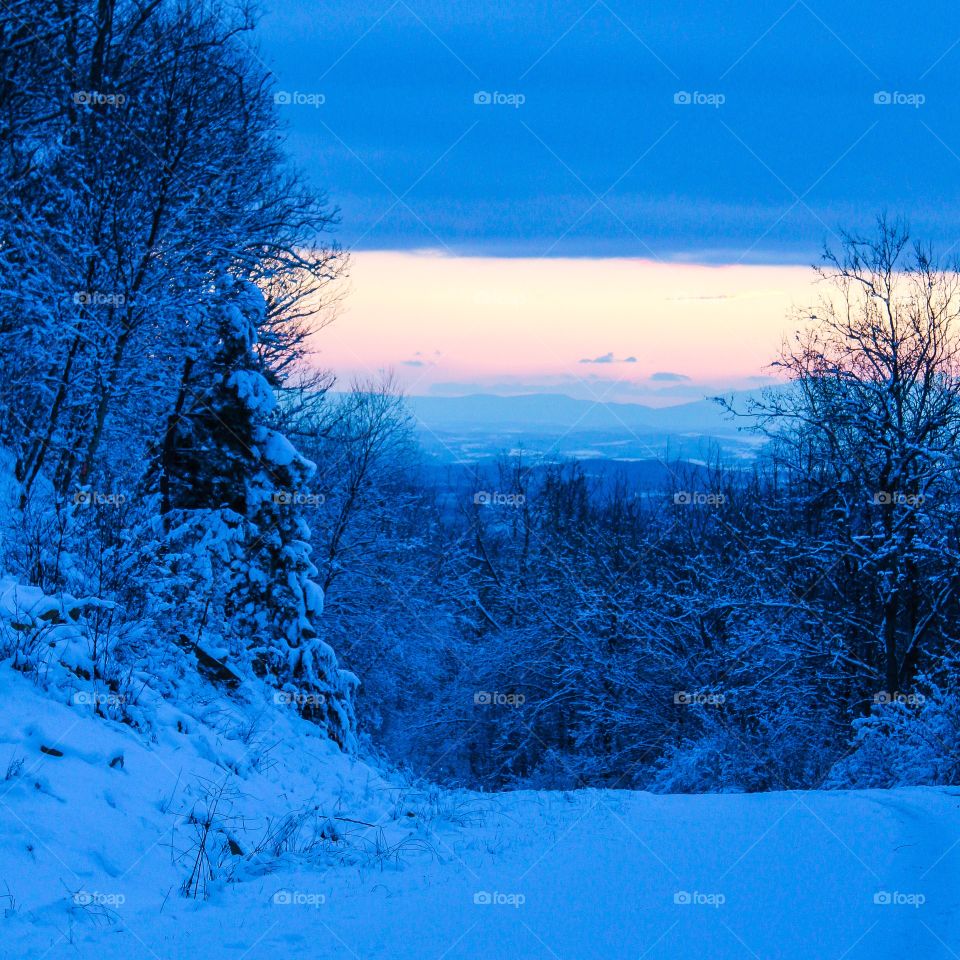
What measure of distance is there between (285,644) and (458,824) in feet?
18.4

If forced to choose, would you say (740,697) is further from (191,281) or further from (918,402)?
(191,281)

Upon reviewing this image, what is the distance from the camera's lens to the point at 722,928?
4527 mm
